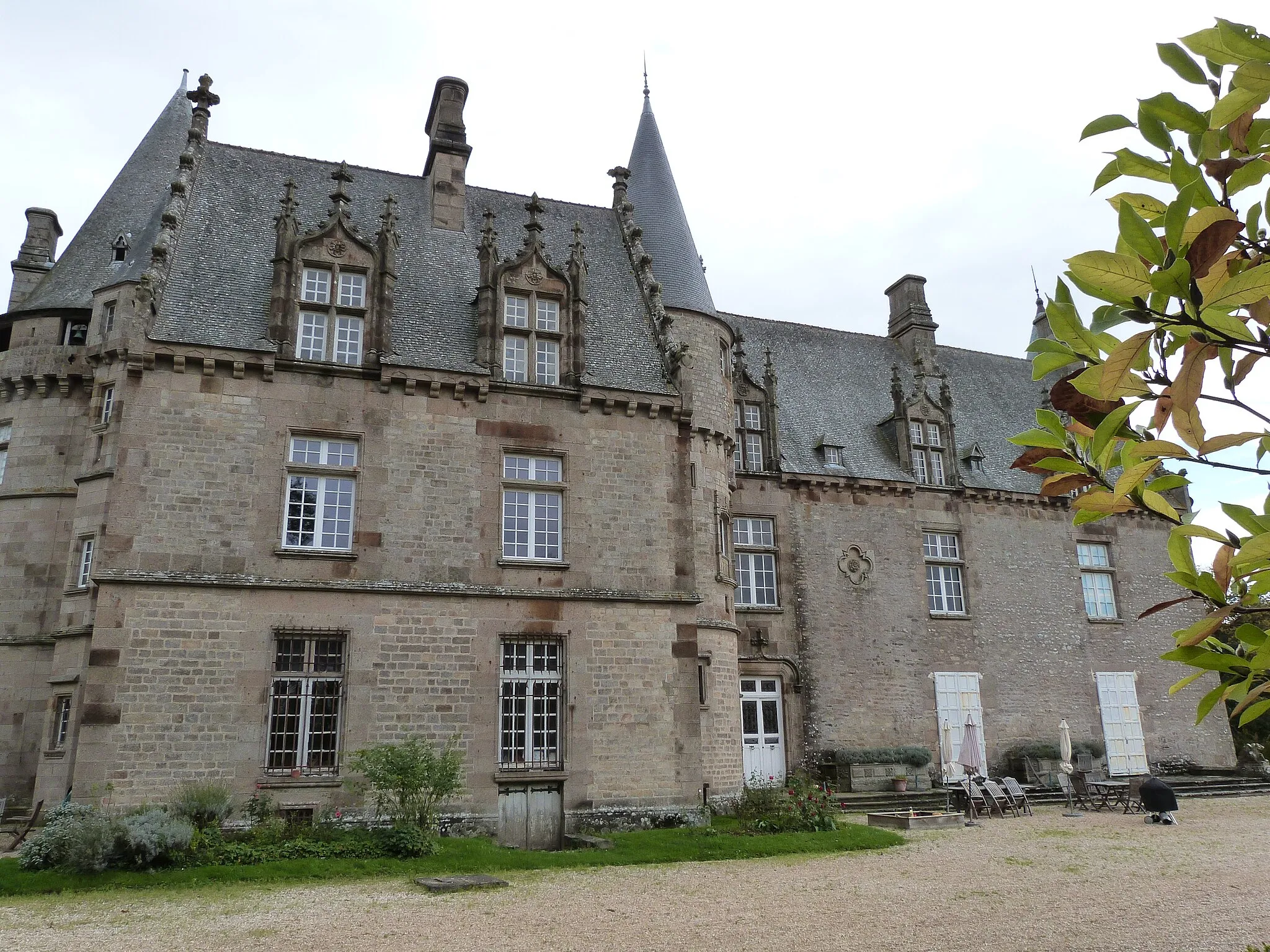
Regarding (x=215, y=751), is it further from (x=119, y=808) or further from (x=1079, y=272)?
(x=1079, y=272)

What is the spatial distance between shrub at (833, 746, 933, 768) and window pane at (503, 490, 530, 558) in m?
9.41

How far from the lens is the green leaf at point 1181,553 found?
2.41m

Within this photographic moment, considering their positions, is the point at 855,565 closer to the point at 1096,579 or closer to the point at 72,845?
the point at 1096,579

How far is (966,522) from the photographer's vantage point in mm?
24625

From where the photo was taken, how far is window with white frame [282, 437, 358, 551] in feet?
49.3

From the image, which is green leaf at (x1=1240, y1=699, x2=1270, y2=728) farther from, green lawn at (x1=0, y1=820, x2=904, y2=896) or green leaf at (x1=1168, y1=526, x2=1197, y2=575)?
green lawn at (x1=0, y1=820, x2=904, y2=896)

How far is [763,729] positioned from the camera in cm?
2102

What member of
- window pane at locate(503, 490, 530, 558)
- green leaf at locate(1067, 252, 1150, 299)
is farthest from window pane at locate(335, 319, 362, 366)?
green leaf at locate(1067, 252, 1150, 299)

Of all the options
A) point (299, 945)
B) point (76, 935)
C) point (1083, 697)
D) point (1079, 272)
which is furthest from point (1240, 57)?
point (1083, 697)

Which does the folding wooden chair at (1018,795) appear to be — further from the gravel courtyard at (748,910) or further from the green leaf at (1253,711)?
the green leaf at (1253,711)

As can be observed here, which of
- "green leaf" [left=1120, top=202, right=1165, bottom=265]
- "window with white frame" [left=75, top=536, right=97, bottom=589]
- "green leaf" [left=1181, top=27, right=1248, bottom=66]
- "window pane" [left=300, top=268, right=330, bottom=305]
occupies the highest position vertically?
"window pane" [left=300, top=268, right=330, bottom=305]

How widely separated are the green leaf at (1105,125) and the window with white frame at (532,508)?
1406 cm

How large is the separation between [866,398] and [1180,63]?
80.7 feet

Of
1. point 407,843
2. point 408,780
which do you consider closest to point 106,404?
point 408,780
